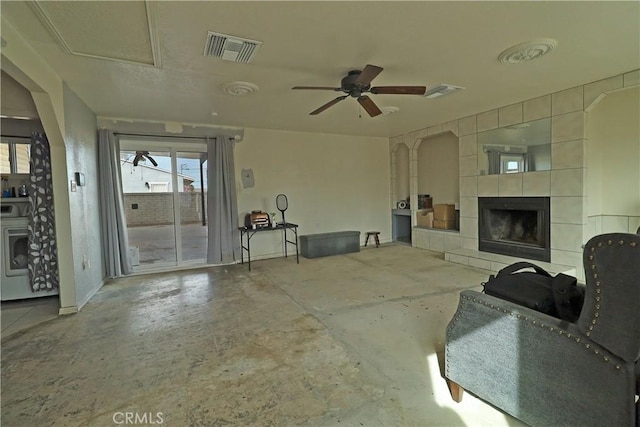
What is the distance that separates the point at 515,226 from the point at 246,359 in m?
4.47

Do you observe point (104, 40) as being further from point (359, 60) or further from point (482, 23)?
point (482, 23)

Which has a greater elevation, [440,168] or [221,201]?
[440,168]

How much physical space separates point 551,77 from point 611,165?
5.19 feet

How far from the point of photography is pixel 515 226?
4.75 m

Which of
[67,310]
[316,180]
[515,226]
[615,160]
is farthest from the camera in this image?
[316,180]

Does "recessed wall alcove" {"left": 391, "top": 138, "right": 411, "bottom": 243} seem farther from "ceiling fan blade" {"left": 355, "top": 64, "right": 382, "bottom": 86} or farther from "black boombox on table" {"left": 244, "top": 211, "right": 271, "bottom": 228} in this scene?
"ceiling fan blade" {"left": 355, "top": 64, "right": 382, "bottom": 86}

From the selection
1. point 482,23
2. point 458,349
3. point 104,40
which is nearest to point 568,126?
point 482,23

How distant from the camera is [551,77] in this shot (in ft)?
11.0

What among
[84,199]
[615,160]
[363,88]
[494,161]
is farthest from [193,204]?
[615,160]

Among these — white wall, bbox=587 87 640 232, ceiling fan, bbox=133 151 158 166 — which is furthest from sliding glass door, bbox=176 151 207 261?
white wall, bbox=587 87 640 232

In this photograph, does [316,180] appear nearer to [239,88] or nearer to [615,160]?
[239,88]

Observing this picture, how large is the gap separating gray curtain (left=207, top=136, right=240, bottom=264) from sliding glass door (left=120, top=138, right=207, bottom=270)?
0.81 ft

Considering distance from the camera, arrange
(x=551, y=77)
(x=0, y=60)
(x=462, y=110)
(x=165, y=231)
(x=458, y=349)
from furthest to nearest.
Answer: (x=165, y=231) → (x=462, y=110) → (x=551, y=77) → (x=0, y=60) → (x=458, y=349)

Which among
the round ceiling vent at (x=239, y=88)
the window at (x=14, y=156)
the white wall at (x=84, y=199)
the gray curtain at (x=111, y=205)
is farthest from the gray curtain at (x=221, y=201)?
the window at (x=14, y=156)
